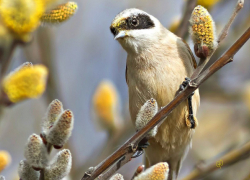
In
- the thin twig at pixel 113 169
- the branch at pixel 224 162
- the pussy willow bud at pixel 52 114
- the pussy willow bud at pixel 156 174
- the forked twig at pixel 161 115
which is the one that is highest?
the pussy willow bud at pixel 52 114

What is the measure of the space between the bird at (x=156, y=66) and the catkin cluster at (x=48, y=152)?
1692mm

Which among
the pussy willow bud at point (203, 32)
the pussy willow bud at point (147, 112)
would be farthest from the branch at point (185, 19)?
the pussy willow bud at point (147, 112)

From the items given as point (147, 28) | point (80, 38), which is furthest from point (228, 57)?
point (80, 38)

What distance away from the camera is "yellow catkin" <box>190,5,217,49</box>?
6.46ft

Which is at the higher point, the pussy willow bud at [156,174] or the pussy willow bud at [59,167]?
the pussy willow bud at [59,167]

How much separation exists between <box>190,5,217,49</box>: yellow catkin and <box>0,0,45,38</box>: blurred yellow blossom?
94cm

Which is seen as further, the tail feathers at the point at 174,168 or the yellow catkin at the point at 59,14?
the tail feathers at the point at 174,168

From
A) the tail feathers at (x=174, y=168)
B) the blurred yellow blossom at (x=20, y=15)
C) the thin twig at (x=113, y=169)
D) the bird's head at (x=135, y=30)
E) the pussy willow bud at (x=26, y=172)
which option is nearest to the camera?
the blurred yellow blossom at (x=20, y=15)

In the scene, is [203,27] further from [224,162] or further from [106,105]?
[106,105]

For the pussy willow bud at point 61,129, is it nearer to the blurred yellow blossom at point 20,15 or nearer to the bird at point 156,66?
the blurred yellow blossom at point 20,15

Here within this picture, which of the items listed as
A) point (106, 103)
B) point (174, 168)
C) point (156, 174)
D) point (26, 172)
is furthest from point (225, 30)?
point (174, 168)

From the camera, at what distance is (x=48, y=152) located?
1.71m

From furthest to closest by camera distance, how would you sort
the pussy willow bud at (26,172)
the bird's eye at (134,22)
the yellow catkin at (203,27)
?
the bird's eye at (134,22)
the yellow catkin at (203,27)
the pussy willow bud at (26,172)

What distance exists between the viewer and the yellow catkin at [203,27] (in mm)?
1968
